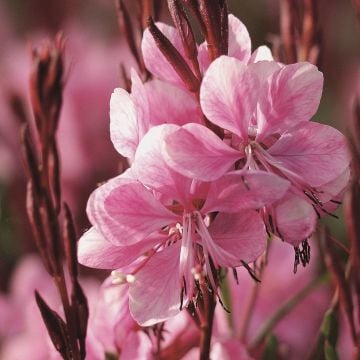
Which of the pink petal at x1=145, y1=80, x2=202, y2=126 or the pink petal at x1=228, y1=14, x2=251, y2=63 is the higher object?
the pink petal at x1=228, y1=14, x2=251, y2=63

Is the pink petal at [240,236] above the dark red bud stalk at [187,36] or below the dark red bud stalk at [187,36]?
below

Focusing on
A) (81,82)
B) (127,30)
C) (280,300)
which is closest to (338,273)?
(127,30)

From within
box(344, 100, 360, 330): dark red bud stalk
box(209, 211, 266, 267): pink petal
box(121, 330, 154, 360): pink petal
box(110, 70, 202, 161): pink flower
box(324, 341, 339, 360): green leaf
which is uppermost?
box(110, 70, 202, 161): pink flower

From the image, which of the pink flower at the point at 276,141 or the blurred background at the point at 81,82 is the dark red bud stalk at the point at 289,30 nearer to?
the blurred background at the point at 81,82

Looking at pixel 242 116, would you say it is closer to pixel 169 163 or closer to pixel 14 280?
pixel 169 163

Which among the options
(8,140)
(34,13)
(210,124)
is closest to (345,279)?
(210,124)

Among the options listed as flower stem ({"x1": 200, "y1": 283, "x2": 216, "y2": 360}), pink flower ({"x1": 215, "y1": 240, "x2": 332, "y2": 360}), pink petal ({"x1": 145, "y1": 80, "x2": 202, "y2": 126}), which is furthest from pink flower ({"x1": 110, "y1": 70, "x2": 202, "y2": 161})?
pink flower ({"x1": 215, "y1": 240, "x2": 332, "y2": 360})

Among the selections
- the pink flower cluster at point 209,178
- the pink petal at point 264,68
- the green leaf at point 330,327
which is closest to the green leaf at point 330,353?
the green leaf at point 330,327

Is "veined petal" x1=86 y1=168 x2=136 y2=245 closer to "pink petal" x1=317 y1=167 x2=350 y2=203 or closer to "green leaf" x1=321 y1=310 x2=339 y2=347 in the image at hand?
"pink petal" x1=317 y1=167 x2=350 y2=203
